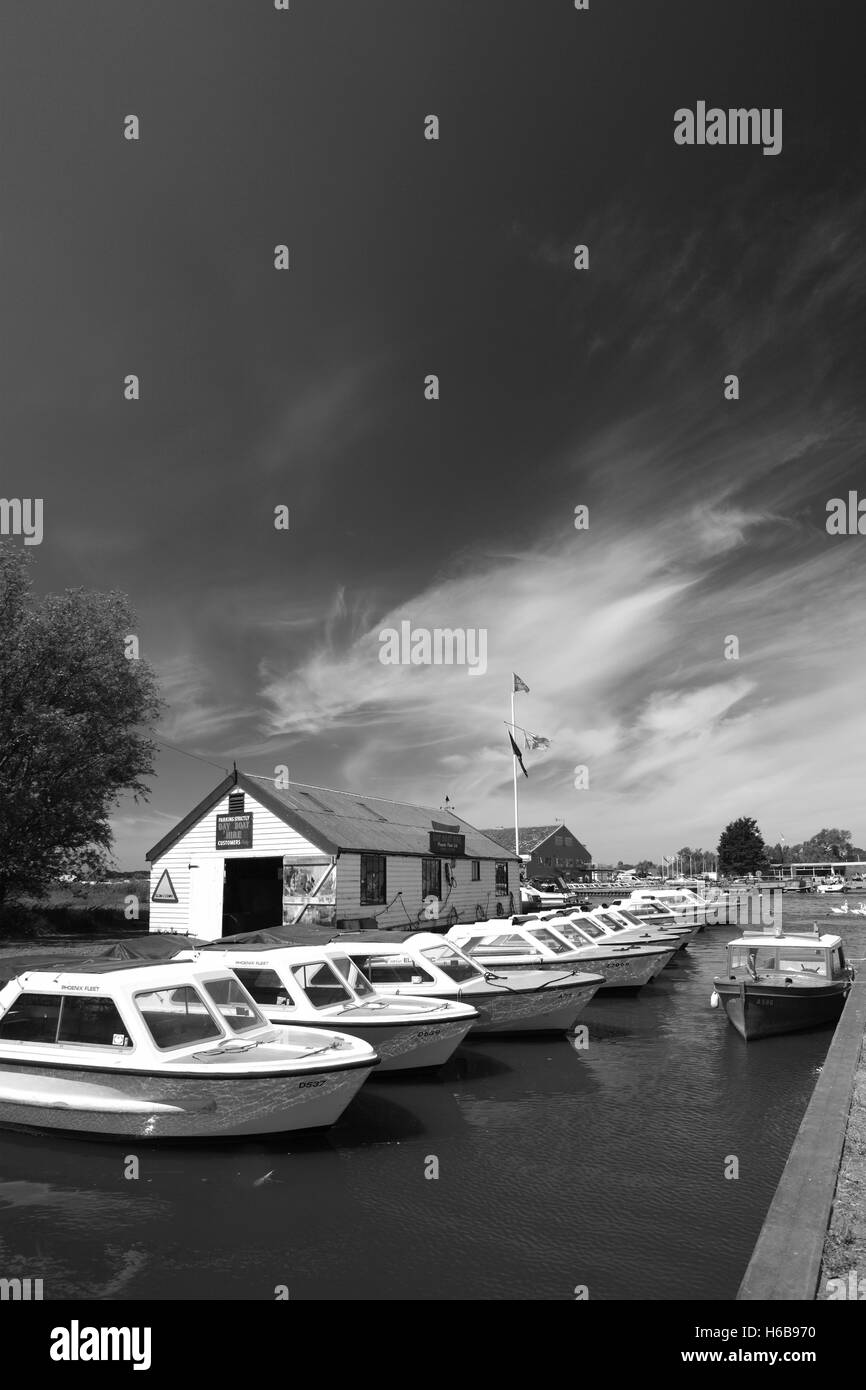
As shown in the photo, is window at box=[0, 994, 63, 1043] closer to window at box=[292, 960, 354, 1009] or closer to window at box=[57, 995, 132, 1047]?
window at box=[57, 995, 132, 1047]

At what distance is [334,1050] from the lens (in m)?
11.6

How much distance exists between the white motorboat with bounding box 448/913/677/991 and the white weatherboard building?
887cm

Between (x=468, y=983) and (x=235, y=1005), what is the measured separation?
5.92 meters

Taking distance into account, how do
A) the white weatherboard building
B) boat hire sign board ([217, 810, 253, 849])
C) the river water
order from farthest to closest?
boat hire sign board ([217, 810, 253, 849]) → the white weatherboard building → the river water

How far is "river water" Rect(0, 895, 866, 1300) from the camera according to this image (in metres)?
7.52

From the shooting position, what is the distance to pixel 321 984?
14797 millimetres

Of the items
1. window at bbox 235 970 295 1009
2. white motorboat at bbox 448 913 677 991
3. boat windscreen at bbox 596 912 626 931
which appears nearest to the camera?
window at bbox 235 970 295 1009

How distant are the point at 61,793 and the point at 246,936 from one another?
22612mm

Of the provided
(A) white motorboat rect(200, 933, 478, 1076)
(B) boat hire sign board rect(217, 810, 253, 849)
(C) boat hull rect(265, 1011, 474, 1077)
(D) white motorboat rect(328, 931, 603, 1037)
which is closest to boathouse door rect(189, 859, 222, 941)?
(B) boat hire sign board rect(217, 810, 253, 849)

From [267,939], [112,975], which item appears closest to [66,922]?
[267,939]

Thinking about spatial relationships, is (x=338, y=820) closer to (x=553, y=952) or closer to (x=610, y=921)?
(x=610, y=921)
